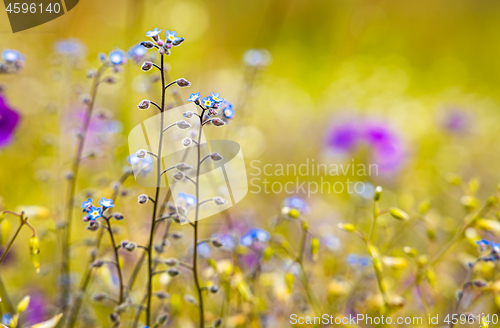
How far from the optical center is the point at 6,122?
0.93 meters

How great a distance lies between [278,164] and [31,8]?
1.28m

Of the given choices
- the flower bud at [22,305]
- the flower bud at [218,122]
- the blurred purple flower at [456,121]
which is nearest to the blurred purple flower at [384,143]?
the blurred purple flower at [456,121]

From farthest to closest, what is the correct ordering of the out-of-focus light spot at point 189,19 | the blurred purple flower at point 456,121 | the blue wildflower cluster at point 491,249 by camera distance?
the out-of-focus light spot at point 189,19
the blurred purple flower at point 456,121
the blue wildflower cluster at point 491,249

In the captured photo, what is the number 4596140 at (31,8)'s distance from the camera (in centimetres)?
118

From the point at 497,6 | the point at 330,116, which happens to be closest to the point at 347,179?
the point at 330,116

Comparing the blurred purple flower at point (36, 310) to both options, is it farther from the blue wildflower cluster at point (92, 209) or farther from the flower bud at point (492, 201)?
the flower bud at point (492, 201)

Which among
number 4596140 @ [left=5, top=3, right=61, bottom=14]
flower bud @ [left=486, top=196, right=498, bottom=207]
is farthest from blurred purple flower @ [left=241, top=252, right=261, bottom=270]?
number 4596140 @ [left=5, top=3, right=61, bottom=14]

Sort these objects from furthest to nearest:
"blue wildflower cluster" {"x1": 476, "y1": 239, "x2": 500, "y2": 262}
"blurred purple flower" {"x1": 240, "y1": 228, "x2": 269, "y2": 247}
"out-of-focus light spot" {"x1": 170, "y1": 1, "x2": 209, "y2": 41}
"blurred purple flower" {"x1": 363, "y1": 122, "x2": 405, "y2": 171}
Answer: "out-of-focus light spot" {"x1": 170, "y1": 1, "x2": 209, "y2": 41}
"blurred purple flower" {"x1": 363, "y1": 122, "x2": 405, "y2": 171}
"blurred purple flower" {"x1": 240, "y1": 228, "x2": 269, "y2": 247}
"blue wildflower cluster" {"x1": 476, "y1": 239, "x2": 500, "y2": 262}

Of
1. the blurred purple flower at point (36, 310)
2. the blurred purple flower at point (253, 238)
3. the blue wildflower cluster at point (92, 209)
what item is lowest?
the blurred purple flower at point (36, 310)

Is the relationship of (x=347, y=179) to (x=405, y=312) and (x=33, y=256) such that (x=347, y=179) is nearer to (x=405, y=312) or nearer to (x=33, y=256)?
(x=405, y=312)

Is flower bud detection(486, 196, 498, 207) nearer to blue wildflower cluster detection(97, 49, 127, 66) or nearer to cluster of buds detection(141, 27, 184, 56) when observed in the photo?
cluster of buds detection(141, 27, 184, 56)

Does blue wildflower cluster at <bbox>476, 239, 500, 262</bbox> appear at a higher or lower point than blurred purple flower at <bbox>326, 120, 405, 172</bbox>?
lower

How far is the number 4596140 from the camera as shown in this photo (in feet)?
3.87

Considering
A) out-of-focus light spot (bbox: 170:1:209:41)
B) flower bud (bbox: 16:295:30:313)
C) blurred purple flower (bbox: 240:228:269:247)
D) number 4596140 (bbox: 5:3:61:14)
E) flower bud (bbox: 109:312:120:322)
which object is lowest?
flower bud (bbox: 109:312:120:322)
